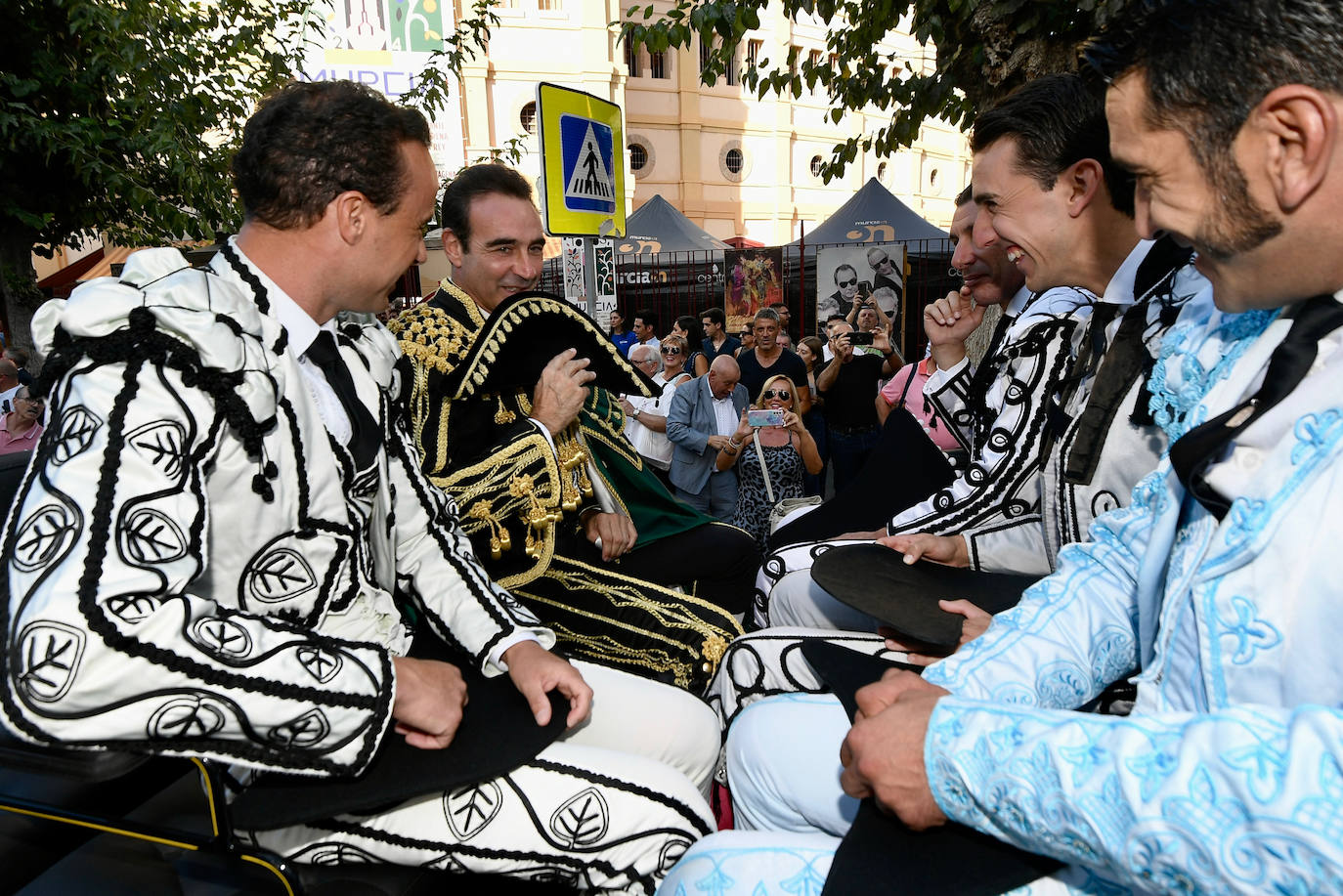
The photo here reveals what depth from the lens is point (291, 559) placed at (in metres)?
1.57

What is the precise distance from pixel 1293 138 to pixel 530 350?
2.11m

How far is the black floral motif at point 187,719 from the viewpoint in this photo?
3.98 feet

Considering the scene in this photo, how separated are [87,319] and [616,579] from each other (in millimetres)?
1742

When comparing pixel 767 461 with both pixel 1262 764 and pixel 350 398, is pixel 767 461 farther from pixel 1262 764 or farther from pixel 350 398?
pixel 1262 764

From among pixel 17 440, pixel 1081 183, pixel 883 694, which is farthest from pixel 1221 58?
pixel 17 440

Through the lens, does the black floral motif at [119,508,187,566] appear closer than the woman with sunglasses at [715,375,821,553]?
Yes

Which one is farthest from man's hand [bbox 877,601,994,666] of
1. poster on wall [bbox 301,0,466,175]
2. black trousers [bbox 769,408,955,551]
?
poster on wall [bbox 301,0,466,175]

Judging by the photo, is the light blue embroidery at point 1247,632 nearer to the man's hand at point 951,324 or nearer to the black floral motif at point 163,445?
the black floral motif at point 163,445

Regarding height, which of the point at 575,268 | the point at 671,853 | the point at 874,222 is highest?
the point at 874,222

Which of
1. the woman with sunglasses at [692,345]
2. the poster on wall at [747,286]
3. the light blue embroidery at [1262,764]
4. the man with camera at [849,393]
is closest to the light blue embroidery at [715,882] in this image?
the light blue embroidery at [1262,764]

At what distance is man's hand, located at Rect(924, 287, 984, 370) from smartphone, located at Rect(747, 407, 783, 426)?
1.89m

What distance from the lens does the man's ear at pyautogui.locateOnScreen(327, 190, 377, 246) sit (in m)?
1.63

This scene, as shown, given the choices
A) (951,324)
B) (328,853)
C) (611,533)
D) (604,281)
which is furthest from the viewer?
(604,281)

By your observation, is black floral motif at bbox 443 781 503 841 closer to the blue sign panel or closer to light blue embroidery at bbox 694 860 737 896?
light blue embroidery at bbox 694 860 737 896
